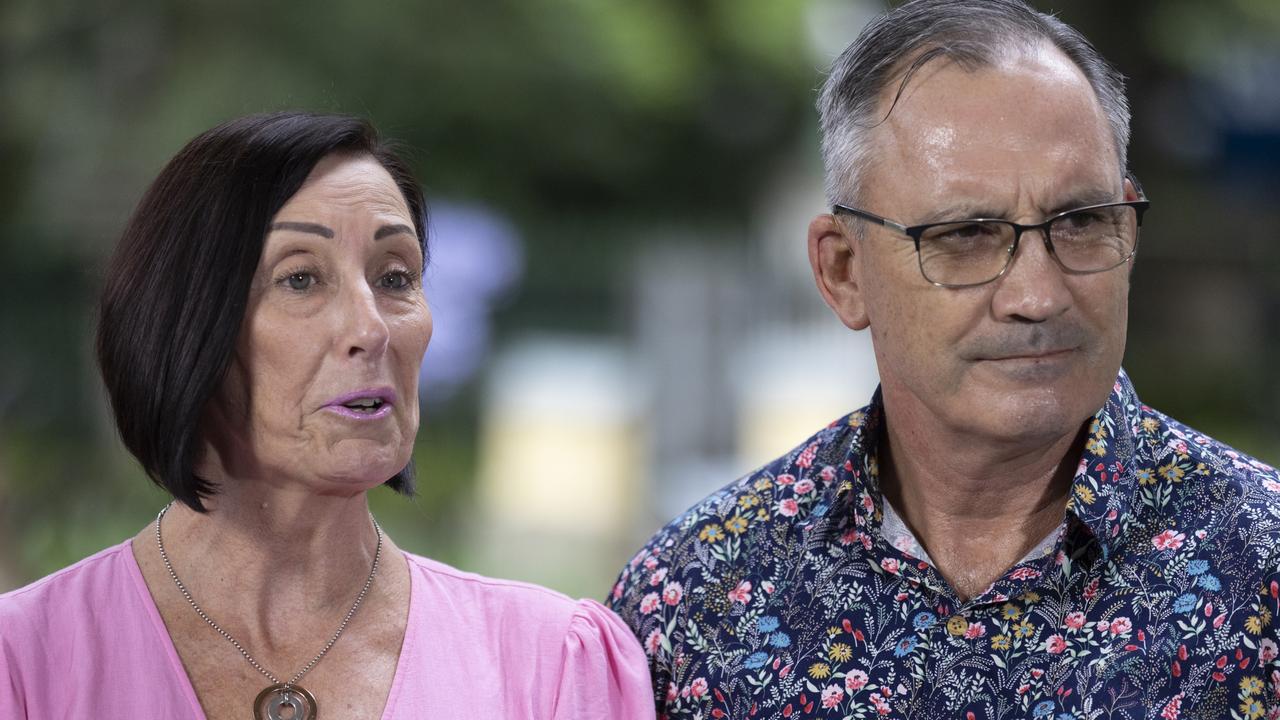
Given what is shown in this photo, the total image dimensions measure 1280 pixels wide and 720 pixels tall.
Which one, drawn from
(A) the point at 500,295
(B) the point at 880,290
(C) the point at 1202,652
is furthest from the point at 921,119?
(A) the point at 500,295

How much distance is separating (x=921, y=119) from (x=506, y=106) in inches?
385

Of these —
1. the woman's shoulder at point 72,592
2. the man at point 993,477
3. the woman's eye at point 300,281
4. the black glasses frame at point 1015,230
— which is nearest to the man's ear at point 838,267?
the man at point 993,477

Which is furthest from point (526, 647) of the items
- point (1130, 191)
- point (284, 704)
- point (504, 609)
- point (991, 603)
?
point (1130, 191)

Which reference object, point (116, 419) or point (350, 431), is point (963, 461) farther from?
point (116, 419)

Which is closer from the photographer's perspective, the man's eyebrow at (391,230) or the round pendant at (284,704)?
the round pendant at (284,704)

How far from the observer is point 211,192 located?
2562mm

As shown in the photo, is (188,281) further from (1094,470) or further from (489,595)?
(1094,470)

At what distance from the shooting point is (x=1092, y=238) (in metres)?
2.63

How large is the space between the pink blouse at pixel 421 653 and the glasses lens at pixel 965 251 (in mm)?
885

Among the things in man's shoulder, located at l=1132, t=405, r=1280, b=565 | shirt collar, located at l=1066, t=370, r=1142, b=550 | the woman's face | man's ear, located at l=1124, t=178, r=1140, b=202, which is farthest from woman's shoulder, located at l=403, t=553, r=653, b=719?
man's ear, located at l=1124, t=178, r=1140, b=202

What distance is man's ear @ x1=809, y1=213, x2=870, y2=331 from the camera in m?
2.93

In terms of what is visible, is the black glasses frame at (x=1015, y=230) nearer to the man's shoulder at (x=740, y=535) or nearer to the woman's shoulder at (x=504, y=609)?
the man's shoulder at (x=740, y=535)

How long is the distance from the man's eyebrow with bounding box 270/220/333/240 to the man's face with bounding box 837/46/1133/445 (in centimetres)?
98

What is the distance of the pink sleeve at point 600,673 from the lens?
2.73 meters
